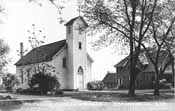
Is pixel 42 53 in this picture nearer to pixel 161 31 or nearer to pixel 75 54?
pixel 75 54

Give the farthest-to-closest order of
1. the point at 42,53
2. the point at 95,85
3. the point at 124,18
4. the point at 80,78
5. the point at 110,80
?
the point at 110,80 → the point at 80,78 → the point at 95,85 → the point at 42,53 → the point at 124,18

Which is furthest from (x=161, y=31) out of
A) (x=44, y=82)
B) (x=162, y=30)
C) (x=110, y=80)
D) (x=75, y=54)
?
(x=110, y=80)

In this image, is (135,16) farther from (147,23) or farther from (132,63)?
(132,63)

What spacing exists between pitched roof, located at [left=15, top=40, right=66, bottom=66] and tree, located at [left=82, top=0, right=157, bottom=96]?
919 centimetres

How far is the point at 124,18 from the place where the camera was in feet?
104

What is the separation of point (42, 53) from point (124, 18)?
43.3ft

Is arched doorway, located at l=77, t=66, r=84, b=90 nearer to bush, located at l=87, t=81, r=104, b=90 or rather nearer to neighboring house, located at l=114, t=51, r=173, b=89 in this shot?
bush, located at l=87, t=81, r=104, b=90

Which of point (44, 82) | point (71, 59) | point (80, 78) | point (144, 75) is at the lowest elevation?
point (44, 82)

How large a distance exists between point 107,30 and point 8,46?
46.7ft

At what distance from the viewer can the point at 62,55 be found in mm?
50312

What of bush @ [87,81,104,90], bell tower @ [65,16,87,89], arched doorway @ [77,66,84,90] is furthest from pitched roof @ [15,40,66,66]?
bush @ [87,81,104,90]

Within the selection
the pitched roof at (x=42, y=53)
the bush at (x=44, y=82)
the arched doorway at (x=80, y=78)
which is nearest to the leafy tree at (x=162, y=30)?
the bush at (x=44, y=82)

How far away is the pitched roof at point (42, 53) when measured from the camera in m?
38.3

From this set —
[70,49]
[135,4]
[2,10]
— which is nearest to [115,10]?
[135,4]
